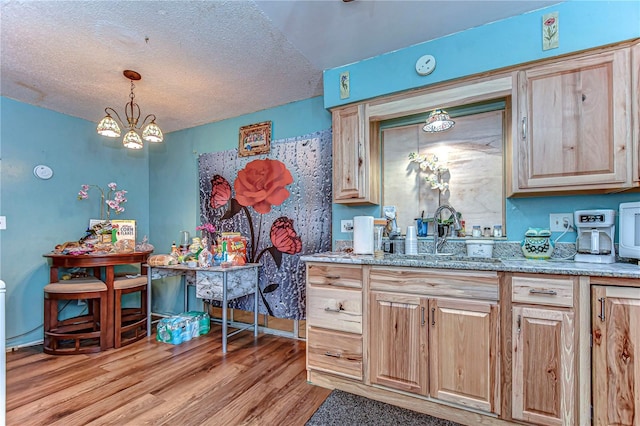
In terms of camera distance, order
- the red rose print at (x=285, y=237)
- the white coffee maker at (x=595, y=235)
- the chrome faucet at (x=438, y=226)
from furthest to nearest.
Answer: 1. the red rose print at (x=285, y=237)
2. the chrome faucet at (x=438, y=226)
3. the white coffee maker at (x=595, y=235)

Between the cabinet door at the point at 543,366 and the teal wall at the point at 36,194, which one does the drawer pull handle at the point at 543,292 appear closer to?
the cabinet door at the point at 543,366

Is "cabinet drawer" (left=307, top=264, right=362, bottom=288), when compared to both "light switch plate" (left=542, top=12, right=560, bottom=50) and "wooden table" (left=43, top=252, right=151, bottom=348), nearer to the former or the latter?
"light switch plate" (left=542, top=12, right=560, bottom=50)

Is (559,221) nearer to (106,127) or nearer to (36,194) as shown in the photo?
(106,127)

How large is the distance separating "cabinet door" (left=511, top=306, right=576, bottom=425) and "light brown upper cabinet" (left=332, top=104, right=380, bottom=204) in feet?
4.15

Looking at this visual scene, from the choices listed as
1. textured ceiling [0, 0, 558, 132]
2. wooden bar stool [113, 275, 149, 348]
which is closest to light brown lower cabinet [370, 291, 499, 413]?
textured ceiling [0, 0, 558, 132]

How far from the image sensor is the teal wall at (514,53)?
161 centimetres

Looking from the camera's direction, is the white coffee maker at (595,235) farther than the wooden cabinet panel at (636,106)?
Yes

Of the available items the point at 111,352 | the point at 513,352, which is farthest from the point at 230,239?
the point at 513,352

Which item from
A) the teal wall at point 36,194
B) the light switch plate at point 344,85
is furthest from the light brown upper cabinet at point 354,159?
the teal wall at point 36,194

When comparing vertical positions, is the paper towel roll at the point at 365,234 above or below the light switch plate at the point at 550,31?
below

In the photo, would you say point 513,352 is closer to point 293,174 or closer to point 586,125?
point 586,125

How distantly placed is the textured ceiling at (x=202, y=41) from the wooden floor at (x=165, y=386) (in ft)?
7.91

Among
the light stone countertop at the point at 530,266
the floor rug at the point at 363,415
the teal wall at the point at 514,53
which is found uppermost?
the teal wall at the point at 514,53

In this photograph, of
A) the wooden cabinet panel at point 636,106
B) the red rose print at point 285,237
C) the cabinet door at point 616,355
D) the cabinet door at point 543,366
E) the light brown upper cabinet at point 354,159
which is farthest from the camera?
the red rose print at point 285,237
